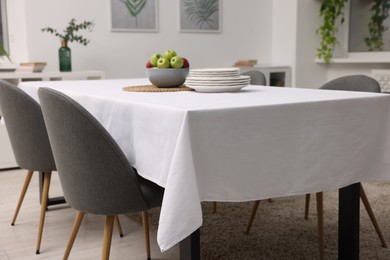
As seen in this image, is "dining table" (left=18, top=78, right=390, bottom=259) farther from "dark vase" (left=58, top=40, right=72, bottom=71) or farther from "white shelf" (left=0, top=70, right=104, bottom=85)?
"dark vase" (left=58, top=40, right=72, bottom=71)

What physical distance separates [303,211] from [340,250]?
871 mm

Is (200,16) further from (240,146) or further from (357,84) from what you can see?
(240,146)

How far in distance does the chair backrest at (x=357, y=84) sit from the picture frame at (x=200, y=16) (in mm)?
2773

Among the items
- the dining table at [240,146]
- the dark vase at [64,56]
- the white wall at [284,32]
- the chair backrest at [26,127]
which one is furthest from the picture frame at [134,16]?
the dining table at [240,146]

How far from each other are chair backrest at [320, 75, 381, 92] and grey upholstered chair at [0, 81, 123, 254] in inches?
56.6

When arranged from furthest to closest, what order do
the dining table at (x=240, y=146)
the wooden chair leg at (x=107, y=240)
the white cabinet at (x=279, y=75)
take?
the white cabinet at (x=279, y=75)
the wooden chair leg at (x=107, y=240)
the dining table at (x=240, y=146)

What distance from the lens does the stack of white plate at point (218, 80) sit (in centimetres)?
185

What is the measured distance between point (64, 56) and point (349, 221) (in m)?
3.01

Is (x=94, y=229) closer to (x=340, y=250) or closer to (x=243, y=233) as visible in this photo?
(x=243, y=233)

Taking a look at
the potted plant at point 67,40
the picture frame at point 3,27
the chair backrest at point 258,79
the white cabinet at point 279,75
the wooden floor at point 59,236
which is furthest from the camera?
the white cabinet at point 279,75

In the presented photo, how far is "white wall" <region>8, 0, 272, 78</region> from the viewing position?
4.33 m

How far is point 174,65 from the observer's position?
2121mm

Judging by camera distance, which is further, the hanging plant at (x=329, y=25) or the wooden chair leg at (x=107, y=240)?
the hanging plant at (x=329, y=25)

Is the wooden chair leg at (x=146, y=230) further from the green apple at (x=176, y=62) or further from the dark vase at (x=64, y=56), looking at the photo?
the dark vase at (x=64, y=56)
